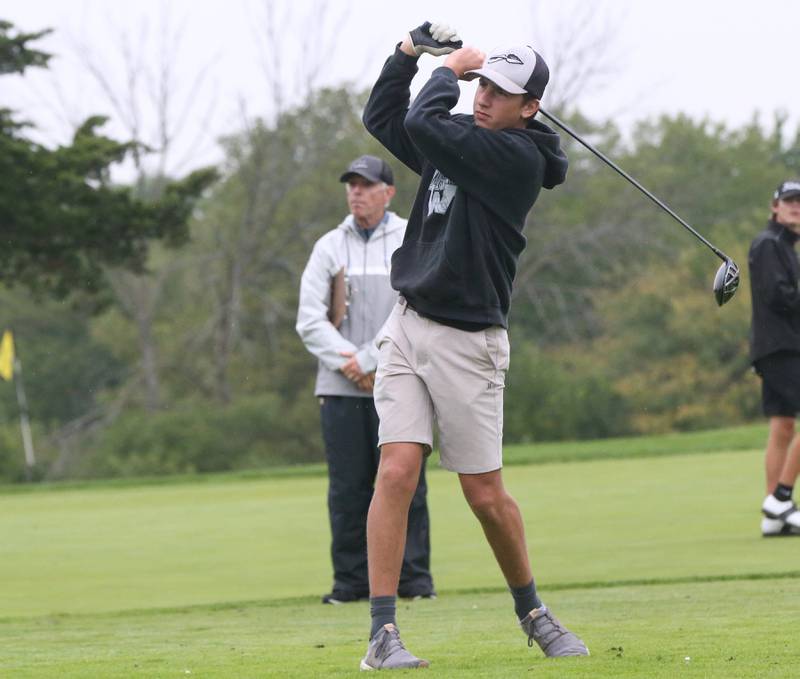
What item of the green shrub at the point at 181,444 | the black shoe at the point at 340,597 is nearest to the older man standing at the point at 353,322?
the black shoe at the point at 340,597

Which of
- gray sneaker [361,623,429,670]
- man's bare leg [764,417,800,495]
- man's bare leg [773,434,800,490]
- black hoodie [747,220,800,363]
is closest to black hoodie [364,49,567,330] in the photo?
gray sneaker [361,623,429,670]

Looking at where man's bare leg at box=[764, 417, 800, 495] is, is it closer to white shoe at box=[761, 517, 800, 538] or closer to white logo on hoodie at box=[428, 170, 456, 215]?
white shoe at box=[761, 517, 800, 538]

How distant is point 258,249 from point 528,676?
1374 inches

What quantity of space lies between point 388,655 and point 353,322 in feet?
10.0

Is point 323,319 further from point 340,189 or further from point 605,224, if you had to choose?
point 605,224

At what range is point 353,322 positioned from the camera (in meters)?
6.86

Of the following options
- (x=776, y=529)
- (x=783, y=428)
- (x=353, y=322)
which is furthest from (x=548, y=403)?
(x=353, y=322)

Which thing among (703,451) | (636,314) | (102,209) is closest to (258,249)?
(636,314)

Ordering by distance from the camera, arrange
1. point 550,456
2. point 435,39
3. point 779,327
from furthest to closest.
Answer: point 550,456, point 779,327, point 435,39

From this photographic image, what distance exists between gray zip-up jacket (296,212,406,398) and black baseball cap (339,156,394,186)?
0.57 ft

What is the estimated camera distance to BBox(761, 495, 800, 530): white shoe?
7855mm

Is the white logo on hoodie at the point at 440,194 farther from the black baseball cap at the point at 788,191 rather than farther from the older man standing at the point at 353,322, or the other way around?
the black baseball cap at the point at 788,191

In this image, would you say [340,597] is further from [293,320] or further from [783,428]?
[293,320]

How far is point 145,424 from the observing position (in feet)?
104
